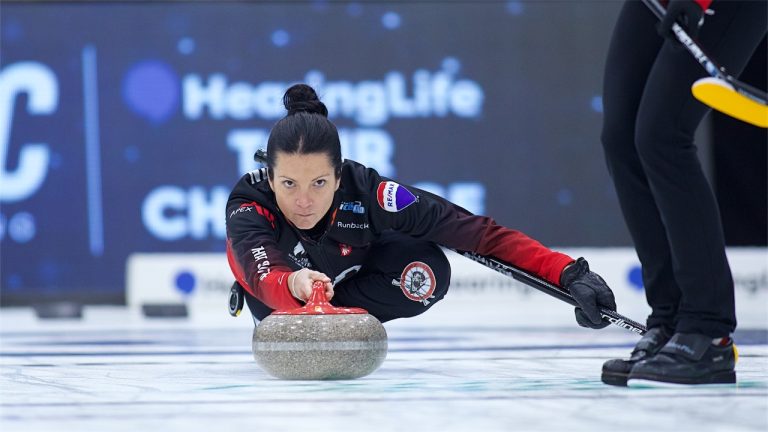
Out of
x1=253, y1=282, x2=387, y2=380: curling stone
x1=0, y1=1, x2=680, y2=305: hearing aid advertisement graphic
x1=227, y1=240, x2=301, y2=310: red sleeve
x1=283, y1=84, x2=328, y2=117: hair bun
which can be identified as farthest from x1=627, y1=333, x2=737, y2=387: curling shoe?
x1=0, y1=1, x2=680, y2=305: hearing aid advertisement graphic

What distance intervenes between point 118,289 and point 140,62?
4.77 feet

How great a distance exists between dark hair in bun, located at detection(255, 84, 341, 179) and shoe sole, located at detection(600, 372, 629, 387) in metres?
0.83

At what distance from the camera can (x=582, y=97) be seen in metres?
6.96

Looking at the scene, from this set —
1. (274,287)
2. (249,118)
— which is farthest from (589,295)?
(249,118)

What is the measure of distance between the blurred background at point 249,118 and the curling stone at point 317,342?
4.51 meters

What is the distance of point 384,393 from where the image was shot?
2068 millimetres

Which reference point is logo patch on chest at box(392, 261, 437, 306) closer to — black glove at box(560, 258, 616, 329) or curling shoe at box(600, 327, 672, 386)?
black glove at box(560, 258, 616, 329)

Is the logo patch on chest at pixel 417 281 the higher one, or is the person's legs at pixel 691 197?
the person's legs at pixel 691 197

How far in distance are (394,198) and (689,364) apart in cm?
93

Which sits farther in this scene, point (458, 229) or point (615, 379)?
point (458, 229)

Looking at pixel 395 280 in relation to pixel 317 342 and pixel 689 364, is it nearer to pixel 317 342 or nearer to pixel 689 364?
pixel 317 342

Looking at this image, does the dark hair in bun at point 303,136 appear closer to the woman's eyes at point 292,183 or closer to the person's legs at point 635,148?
the woman's eyes at point 292,183

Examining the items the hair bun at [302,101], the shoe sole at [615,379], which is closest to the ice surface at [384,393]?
the shoe sole at [615,379]

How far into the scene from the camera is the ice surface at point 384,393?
167 centimetres
